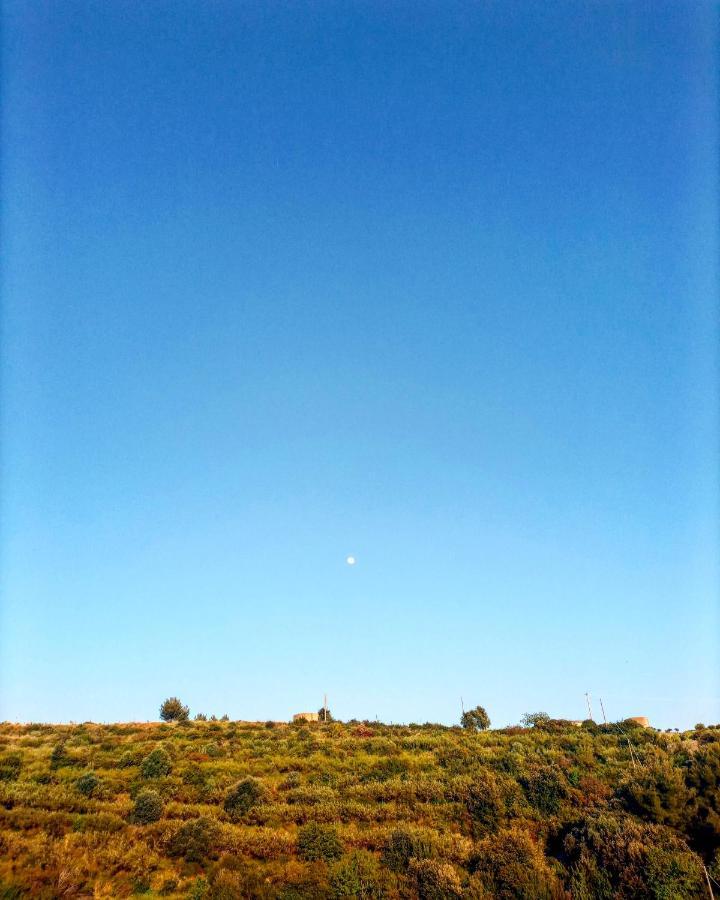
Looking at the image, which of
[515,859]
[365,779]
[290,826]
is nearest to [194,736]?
[365,779]

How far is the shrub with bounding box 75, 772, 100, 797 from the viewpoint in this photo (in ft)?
91.5

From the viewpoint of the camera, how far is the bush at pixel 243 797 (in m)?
26.3

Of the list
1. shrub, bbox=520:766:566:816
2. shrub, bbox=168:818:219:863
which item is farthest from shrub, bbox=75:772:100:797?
shrub, bbox=520:766:566:816

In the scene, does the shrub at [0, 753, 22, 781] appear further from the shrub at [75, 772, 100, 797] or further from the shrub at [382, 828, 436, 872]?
the shrub at [382, 828, 436, 872]

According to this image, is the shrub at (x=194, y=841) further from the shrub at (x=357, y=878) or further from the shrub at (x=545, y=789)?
the shrub at (x=545, y=789)

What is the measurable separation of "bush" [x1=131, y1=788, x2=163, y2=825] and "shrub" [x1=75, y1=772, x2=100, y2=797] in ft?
12.4

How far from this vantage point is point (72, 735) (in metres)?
44.4

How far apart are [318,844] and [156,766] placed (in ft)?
45.7

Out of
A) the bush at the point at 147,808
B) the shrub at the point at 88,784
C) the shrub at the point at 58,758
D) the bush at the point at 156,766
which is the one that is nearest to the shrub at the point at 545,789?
the bush at the point at 147,808

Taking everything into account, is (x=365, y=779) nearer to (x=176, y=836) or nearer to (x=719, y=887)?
(x=176, y=836)

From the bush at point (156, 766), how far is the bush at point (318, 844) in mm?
12068

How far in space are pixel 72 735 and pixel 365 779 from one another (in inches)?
1040

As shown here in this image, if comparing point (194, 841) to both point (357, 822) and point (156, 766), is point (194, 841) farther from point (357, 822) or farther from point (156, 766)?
point (156, 766)

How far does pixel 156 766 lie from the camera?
31922 mm
